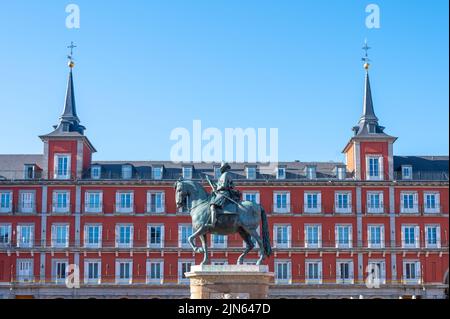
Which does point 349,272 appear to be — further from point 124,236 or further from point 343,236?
point 124,236

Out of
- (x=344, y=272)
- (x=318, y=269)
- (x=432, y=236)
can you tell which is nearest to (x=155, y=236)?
(x=318, y=269)

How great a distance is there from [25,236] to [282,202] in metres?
21.0

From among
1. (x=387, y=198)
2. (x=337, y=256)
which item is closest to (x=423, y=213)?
(x=387, y=198)

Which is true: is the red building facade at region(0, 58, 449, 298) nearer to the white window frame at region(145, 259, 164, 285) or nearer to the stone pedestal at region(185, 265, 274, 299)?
the white window frame at region(145, 259, 164, 285)

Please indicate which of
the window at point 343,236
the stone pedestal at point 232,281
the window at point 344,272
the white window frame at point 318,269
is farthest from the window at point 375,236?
the stone pedestal at point 232,281

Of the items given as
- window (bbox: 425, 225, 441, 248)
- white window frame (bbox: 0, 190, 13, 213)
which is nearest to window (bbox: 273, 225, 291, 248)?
window (bbox: 425, 225, 441, 248)

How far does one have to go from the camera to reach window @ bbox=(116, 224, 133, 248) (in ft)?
224

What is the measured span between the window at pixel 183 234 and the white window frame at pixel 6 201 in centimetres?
1381

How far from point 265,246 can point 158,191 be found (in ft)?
138

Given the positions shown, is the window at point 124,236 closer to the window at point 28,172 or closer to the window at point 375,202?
the window at point 28,172

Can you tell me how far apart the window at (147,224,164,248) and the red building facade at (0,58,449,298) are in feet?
0.27

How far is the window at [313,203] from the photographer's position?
2739 inches
